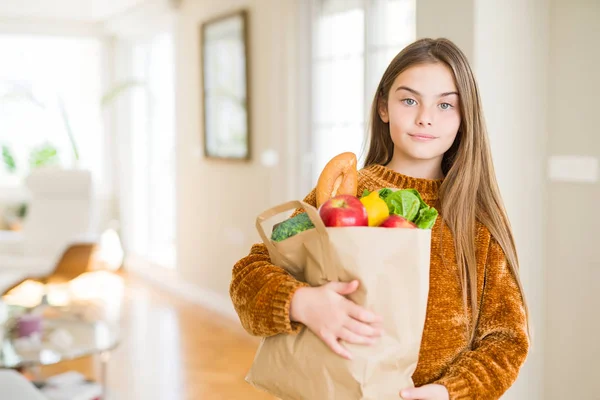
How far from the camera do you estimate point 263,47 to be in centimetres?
409

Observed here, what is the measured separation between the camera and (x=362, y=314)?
104cm

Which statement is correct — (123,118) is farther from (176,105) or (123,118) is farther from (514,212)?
(514,212)

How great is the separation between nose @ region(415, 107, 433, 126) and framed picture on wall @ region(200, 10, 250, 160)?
10.1ft

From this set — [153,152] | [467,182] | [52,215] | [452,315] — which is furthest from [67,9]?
[452,315]

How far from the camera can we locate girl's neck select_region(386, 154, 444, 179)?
1350 mm

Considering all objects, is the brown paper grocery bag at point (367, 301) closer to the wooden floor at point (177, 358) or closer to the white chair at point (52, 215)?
the wooden floor at point (177, 358)

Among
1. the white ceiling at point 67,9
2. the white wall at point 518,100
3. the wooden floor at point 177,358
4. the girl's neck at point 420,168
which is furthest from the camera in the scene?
the white ceiling at point 67,9

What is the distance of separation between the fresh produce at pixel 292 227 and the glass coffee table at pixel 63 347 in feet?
6.72

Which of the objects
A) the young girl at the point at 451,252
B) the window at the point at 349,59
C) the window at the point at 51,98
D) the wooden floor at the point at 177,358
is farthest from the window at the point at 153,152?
the young girl at the point at 451,252

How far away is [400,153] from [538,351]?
127 centimetres

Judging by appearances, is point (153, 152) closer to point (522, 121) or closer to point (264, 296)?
point (522, 121)

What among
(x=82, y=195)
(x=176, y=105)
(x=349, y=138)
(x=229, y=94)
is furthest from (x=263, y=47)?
(x=82, y=195)

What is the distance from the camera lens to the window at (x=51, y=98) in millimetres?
6523

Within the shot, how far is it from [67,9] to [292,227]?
5.72m
